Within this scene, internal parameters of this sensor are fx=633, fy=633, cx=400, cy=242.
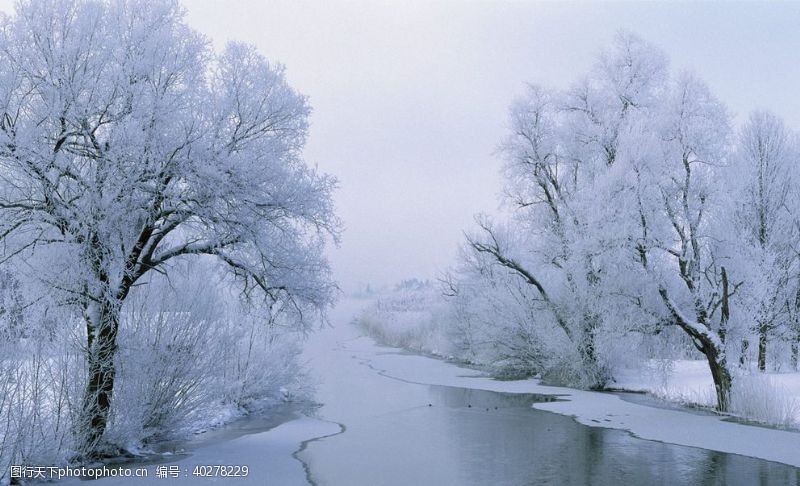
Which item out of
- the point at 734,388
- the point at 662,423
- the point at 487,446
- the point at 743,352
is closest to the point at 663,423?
the point at 662,423

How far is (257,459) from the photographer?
1188cm

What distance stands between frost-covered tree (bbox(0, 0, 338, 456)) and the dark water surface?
131 inches

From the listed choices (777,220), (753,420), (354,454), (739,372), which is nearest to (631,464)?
(354,454)

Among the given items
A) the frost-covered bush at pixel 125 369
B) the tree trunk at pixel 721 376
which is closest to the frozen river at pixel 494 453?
the frost-covered bush at pixel 125 369

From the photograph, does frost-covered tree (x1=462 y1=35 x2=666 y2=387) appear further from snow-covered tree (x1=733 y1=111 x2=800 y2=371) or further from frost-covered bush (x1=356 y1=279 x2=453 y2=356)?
frost-covered bush (x1=356 y1=279 x2=453 y2=356)

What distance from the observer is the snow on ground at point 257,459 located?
33.3 ft

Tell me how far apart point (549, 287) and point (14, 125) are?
22.5m

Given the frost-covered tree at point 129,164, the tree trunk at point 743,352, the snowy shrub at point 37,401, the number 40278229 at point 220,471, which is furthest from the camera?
the tree trunk at point 743,352

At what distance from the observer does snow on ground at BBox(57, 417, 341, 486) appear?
10.2 m

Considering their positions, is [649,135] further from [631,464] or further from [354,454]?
[354,454]

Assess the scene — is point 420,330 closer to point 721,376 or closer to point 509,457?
point 721,376

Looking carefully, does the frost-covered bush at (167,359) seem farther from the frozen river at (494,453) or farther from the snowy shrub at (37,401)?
the frozen river at (494,453)

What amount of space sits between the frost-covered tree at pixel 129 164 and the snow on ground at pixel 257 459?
63.2 inches

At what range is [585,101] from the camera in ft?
86.2
